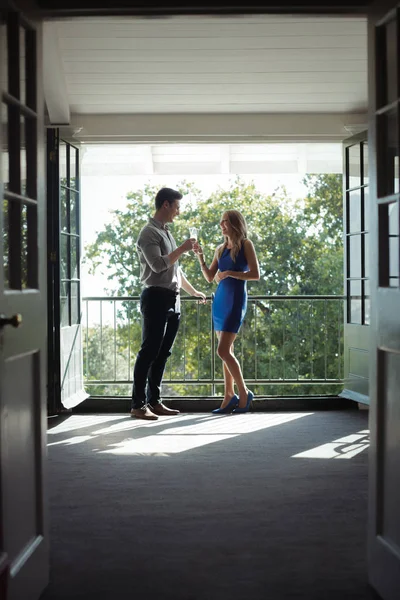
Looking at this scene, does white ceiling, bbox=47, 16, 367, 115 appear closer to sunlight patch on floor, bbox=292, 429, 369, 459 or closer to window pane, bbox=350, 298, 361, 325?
→ window pane, bbox=350, 298, 361, 325

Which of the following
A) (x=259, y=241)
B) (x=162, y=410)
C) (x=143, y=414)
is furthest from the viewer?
(x=259, y=241)

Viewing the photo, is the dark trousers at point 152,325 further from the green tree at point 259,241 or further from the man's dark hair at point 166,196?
the green tree at point 259,241

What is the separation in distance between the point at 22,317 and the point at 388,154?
123cm

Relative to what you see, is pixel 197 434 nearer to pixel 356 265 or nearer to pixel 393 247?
pixel 356 265

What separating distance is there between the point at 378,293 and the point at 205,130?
400cm

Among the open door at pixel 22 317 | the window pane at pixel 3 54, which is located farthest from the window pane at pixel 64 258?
the window pane at pixel 3 54

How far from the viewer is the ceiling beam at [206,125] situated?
19.9ft

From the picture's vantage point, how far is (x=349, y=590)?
236cm

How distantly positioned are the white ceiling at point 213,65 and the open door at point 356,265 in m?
0.41

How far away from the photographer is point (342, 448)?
15.3 ft

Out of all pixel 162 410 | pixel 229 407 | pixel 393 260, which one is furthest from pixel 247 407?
pixel 393 260

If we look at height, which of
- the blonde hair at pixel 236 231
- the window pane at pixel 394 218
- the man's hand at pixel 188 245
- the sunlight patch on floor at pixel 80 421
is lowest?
the sunlight patch on floor at pixel 80 421

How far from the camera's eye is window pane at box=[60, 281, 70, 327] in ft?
19.5

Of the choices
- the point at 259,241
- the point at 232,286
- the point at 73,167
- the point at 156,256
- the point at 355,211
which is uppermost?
the point at 73,167
